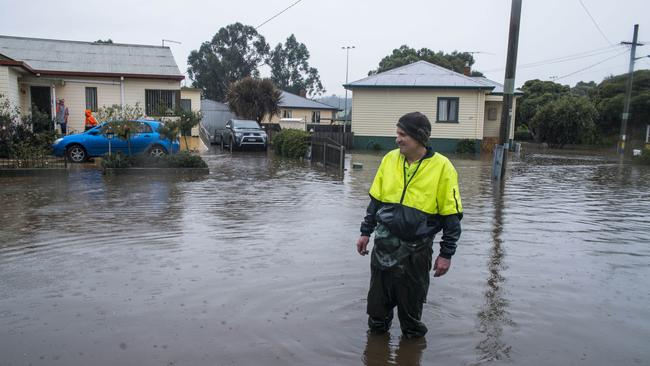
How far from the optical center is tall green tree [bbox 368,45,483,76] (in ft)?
177

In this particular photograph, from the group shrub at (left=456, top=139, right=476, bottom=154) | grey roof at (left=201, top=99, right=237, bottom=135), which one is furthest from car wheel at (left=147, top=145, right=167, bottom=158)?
grey roof at (left=201, top=99, right=237, bottom=135)

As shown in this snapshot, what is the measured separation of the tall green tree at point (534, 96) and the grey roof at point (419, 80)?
15662 millimetres

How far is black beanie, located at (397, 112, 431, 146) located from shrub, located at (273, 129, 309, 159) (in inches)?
705

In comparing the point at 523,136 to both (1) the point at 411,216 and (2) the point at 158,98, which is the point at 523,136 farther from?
(1) the point at 411,216


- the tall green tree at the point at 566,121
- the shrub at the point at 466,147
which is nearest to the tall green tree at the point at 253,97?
the shrub at the point at 466,147

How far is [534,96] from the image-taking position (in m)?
46.2

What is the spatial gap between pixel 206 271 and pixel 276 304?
51.5 inches

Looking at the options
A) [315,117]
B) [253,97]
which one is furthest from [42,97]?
[315,117]

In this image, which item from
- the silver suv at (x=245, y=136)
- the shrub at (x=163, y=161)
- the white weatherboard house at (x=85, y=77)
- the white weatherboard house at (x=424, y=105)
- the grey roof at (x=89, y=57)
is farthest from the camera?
the white weatherboard house at (x=424, y=105)

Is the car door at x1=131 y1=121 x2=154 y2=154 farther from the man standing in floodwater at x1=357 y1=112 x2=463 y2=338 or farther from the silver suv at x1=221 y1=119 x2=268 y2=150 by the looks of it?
the man standing in floodwater at x1=357 y1=112 x2=463 y2=338

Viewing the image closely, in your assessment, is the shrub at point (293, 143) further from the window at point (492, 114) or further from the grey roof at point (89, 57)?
the window at point (492, 114)

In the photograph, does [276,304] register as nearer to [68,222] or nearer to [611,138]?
[68,222]

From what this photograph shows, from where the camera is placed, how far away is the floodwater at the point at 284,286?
13.7ft

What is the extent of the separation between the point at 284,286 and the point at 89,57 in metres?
23.2
